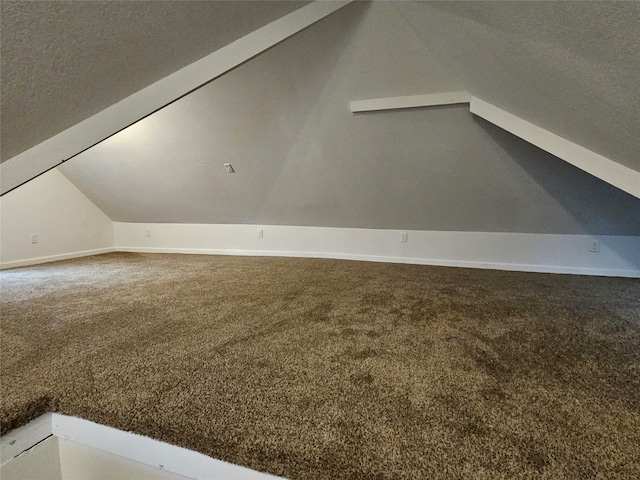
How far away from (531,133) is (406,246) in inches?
82.5

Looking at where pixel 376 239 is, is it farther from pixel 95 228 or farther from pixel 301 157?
pixel 95 228

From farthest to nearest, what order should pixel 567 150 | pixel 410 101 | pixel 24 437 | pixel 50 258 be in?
pixel 50 258 < pixel 410 101 < pixel 567 150 < pixel 24 437

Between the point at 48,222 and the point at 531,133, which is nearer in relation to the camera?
the point at 531,133

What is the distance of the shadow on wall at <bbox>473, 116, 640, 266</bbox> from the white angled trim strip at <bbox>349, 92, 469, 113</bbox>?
294 millimetres

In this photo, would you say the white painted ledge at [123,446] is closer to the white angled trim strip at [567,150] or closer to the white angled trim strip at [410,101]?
the white angled trim strip at [567,150]

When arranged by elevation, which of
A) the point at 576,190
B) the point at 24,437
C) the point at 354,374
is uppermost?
the point at 576,190

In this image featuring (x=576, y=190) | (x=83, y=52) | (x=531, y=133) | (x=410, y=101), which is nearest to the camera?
(x=83, y=52)

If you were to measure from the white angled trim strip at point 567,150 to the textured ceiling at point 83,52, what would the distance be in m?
1.77

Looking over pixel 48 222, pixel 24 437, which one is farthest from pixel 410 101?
pixel 48 222

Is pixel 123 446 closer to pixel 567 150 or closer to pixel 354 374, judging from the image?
pixel 354 374

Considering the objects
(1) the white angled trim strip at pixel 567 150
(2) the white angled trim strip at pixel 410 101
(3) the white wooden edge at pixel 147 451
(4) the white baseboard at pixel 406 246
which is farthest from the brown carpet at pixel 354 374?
(2) the white angled trim strip at pixel 410 101

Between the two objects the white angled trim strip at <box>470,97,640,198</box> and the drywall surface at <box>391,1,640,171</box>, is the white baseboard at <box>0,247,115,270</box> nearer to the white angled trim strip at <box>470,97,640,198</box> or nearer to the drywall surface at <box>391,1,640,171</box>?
the drywall surface at <box>391,1,640,171</box>

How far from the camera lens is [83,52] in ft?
3.00

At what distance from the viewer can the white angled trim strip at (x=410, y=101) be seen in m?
2.32
